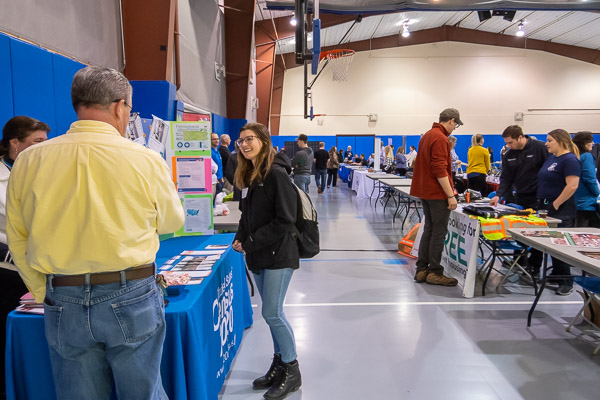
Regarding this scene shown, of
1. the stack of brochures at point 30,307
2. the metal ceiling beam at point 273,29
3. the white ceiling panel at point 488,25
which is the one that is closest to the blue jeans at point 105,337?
the stack of brochures at point 30,307

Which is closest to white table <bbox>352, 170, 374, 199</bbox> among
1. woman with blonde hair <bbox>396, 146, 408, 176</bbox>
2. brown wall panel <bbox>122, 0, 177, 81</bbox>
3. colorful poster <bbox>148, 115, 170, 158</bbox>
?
woman with blonde hair <bbox>396, 146, 408, 176</bbox>

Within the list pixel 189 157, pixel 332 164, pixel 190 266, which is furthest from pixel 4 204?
pixel 332 164

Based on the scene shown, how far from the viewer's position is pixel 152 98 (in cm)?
Answer: 448

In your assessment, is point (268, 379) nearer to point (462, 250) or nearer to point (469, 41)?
point (462, 250)

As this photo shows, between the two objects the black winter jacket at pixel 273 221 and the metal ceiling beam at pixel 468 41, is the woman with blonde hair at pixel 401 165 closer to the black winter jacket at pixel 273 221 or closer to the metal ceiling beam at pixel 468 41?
the metal ceiling beam at pixel 468 41

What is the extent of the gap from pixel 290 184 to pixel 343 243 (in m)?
3.80

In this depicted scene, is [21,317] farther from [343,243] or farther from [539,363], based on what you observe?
[343,243]

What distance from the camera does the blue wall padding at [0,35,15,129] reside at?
7.84 ft

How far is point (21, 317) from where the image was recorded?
1460mm

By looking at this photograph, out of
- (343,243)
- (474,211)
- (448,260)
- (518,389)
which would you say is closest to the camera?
(518,389)

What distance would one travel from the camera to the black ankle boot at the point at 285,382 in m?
2.04

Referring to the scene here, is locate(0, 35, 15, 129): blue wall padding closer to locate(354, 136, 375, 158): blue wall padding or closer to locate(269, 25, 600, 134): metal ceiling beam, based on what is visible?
locate(269, 25, 600, 134): metal ceiling beam

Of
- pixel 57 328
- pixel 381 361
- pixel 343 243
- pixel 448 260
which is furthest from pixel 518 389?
pixel 343 243

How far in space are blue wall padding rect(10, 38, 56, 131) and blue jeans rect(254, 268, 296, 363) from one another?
1932 mm
